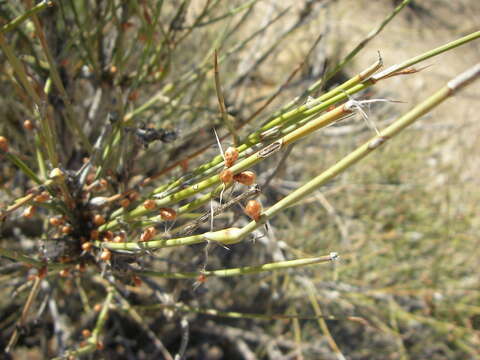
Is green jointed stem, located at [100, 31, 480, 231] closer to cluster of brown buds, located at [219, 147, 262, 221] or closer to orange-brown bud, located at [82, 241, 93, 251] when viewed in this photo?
cluster of brown buds, located at [219, 147, 262, 221]

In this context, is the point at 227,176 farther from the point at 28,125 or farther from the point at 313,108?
→ the point at 28,125

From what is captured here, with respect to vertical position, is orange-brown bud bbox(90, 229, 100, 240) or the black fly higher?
the black fly

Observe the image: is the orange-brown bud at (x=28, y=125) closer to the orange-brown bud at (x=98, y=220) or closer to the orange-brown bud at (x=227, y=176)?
the orange-brown bud at (x=98, y=220)

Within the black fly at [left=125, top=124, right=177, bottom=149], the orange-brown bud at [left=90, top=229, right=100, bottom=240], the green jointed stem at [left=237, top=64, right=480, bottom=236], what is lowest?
the green jointed stem at [left=237, top=64, right=480, bottom=236]

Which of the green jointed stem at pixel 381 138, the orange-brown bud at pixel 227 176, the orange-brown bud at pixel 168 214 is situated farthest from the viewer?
the orange-brown bud at pixel 168 214

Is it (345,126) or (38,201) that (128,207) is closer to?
(38,201)

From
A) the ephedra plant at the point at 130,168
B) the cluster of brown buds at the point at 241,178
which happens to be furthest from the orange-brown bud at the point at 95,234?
the cluster of brown buds at the point at 241,178

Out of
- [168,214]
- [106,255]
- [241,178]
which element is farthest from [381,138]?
[106,255]

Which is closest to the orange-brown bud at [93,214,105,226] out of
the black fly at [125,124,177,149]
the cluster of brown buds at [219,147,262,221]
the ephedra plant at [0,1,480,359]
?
the ephedra plant at [0,1,480,359]

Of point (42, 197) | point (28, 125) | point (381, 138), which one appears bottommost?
point (381, 138)

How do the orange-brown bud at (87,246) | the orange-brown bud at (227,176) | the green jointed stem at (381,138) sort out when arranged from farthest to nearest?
the orange-brown bud at (87,246), the orange-brown bud at (227,176), the green jointed stem at (381,138)

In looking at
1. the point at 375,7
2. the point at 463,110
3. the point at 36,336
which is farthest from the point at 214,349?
the point at 375,7

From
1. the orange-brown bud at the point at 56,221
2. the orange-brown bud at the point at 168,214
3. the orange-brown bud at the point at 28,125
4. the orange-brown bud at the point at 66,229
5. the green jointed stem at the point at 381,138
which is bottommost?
the green jointed stem at the point at 381,138
